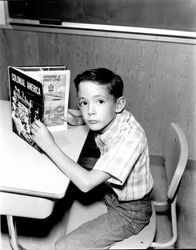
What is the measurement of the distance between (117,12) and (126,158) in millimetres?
1350

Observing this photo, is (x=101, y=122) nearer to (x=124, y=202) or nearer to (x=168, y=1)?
(x=124, y=202)

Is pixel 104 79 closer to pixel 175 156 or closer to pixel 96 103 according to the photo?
pixel 96 103

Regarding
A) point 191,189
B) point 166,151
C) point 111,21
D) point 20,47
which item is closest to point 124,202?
point 166,151

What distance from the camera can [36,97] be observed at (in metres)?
1.25

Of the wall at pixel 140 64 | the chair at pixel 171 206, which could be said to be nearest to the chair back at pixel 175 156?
the chair at pixel 171 206

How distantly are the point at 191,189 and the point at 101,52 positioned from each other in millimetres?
1270

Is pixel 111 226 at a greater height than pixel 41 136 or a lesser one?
lesser

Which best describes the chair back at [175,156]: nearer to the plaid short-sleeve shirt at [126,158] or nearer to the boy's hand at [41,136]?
the plaid short-sleeve shirt at [126,158]

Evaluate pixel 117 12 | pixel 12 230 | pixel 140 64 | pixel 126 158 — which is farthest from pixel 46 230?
pixel 117 12

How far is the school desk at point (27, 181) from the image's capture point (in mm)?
1137

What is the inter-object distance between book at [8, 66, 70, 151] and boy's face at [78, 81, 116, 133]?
0.58 feet

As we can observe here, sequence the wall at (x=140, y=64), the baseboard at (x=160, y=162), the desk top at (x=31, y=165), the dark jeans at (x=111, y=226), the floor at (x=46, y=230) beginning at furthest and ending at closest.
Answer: the baseboard at (x=160, y=162)
the wall at (x=140, y=64)
the floor at (x=46, y=230)
the dark jeans at (x=111, y=226)
the desk top at (x=31, y=165)

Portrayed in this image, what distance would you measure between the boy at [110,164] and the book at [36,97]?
0.27 ft

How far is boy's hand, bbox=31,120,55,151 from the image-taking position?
126 cm
